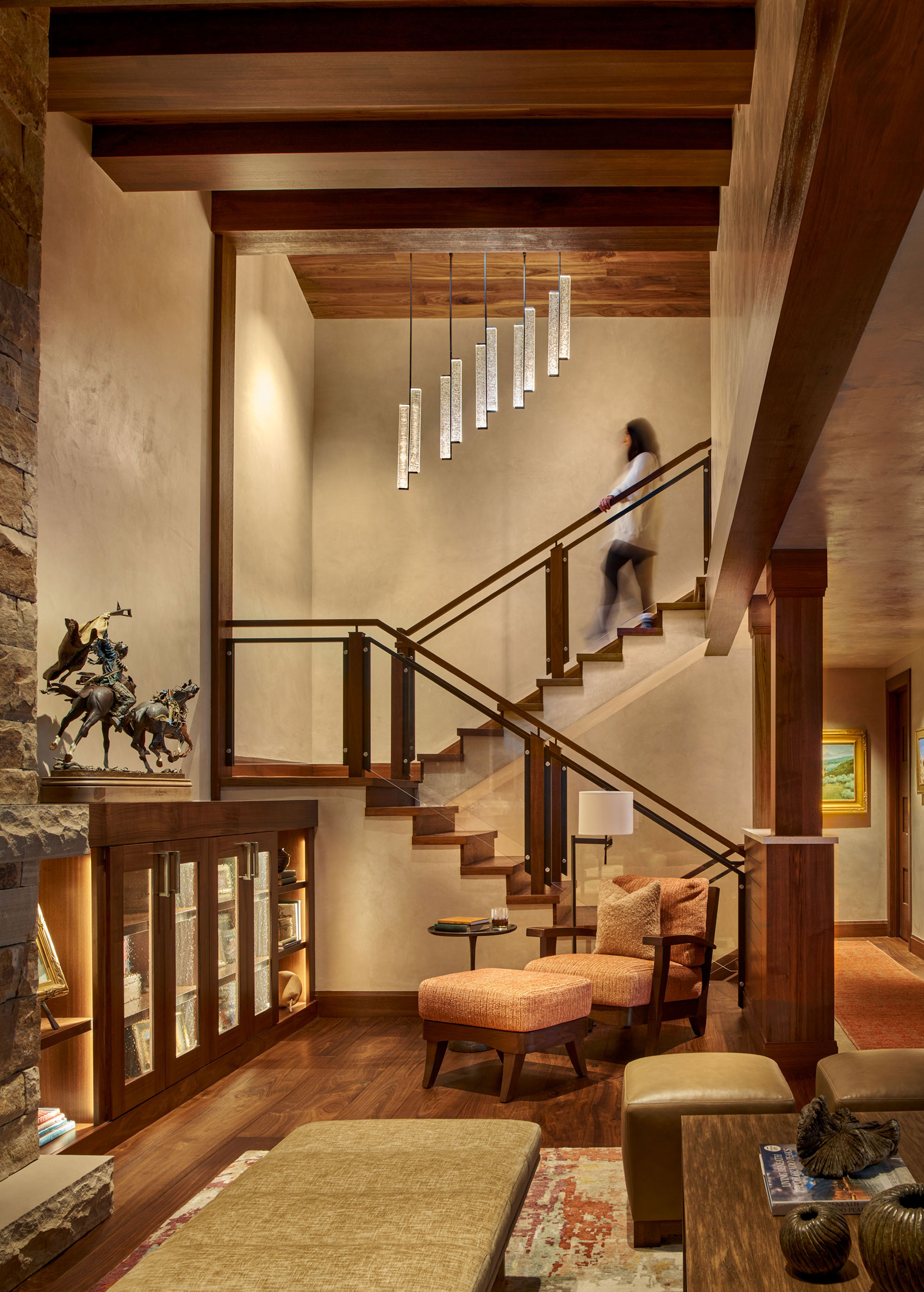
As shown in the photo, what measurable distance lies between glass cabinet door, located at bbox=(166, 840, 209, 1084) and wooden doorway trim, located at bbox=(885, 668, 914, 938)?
737cm

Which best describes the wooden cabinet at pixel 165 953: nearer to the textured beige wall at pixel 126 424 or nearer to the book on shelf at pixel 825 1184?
the textured beige wall at pixel 126 424

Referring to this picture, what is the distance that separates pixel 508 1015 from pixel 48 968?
6.56 ft

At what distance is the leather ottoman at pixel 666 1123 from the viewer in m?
3.09

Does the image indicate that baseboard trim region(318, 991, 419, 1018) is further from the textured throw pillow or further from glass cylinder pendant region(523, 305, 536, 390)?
glass cylinder pendant region(523, 305, 536, 390)

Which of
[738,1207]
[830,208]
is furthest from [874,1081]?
[830,208]

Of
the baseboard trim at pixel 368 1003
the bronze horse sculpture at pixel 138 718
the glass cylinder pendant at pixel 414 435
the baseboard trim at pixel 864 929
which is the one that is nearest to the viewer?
the bronze horse sculpture at pixel 138 718

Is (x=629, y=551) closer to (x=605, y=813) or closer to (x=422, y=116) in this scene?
(x=605, y=813)

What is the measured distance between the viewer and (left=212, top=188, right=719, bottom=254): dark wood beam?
5.88 metres

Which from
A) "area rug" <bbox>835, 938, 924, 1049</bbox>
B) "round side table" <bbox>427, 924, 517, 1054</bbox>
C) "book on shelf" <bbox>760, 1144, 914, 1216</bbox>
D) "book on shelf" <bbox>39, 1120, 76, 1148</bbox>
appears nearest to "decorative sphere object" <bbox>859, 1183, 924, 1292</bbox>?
"book on shelf" <bbox>760, 1144, 914, 1216</bbox>

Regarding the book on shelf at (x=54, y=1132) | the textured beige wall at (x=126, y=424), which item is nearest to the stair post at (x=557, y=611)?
the textured beige wall at (x=126, y=424)

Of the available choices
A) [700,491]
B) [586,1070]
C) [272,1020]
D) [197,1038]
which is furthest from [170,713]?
[700,491]

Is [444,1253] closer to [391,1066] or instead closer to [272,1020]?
[391,1066]

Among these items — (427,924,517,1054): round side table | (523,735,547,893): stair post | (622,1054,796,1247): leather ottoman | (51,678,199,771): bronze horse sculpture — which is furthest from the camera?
(523,735,547,893): stair post

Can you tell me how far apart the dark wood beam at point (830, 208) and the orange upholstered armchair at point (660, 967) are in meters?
2.97
